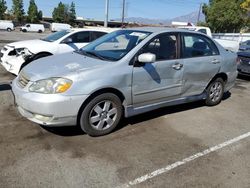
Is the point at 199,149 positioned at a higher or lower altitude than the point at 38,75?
lower

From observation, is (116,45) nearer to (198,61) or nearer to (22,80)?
(198,61)

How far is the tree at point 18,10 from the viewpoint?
81.5 m

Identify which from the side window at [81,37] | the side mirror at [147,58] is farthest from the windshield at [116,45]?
the side window at [81,37]

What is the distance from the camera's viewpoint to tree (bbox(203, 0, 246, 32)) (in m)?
35.9

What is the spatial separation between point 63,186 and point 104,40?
3.06 metres

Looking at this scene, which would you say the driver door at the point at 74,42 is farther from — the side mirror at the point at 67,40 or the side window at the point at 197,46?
the side window at the point at 197,46

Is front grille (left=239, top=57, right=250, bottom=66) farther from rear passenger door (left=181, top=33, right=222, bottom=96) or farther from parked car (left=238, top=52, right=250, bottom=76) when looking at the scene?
rear passenger door (left=181, top=33, right=222, bottom=96)

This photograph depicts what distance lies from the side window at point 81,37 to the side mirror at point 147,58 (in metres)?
4.78

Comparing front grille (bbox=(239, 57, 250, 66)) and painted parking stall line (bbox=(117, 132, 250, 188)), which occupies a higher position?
front grille (bbox=(239, 57, 250, 66))

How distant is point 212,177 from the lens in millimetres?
3451

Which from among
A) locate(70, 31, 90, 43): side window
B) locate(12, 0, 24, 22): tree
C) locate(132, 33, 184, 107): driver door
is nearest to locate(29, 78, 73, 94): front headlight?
locate(132, 33, 184, 107): driver door

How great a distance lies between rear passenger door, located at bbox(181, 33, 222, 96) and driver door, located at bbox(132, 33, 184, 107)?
0.18 m

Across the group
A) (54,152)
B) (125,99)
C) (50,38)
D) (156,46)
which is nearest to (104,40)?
(156,46)

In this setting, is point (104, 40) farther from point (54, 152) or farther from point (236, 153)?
Result: point (236, 153)
